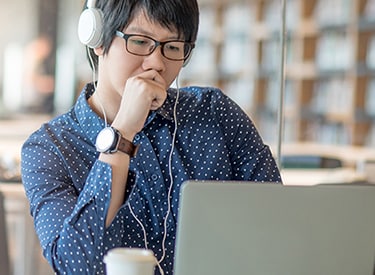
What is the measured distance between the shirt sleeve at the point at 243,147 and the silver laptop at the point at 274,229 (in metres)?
0.52

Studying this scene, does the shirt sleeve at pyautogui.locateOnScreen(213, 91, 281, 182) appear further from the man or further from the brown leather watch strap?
the brown leather watch strap

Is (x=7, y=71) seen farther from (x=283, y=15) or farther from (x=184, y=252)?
(x=184, y=252)

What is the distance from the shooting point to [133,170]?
1515 millimetres

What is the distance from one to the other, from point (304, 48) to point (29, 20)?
2.17 metres

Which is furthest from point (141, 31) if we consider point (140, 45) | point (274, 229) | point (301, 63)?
point (301, 63)

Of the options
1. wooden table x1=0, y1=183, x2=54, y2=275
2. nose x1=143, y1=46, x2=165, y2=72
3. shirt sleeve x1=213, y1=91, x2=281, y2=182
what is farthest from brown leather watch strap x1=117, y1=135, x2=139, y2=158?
wooden table x1=0, y1=183, x2=54, y2=275

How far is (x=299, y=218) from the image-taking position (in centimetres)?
104

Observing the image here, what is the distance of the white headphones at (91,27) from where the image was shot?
4.99ft

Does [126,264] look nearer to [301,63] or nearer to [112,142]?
[112,142]

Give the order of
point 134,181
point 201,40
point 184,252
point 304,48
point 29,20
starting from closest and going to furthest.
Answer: point 184,252
point 134,181
point 29,20
point 304,48
point 201,40

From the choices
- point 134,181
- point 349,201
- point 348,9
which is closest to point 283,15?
point 134,181

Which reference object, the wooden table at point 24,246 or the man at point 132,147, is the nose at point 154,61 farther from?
the wooden table at point 24,246

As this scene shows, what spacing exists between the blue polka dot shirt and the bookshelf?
4226 millimetres

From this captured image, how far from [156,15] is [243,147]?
0.32 m
